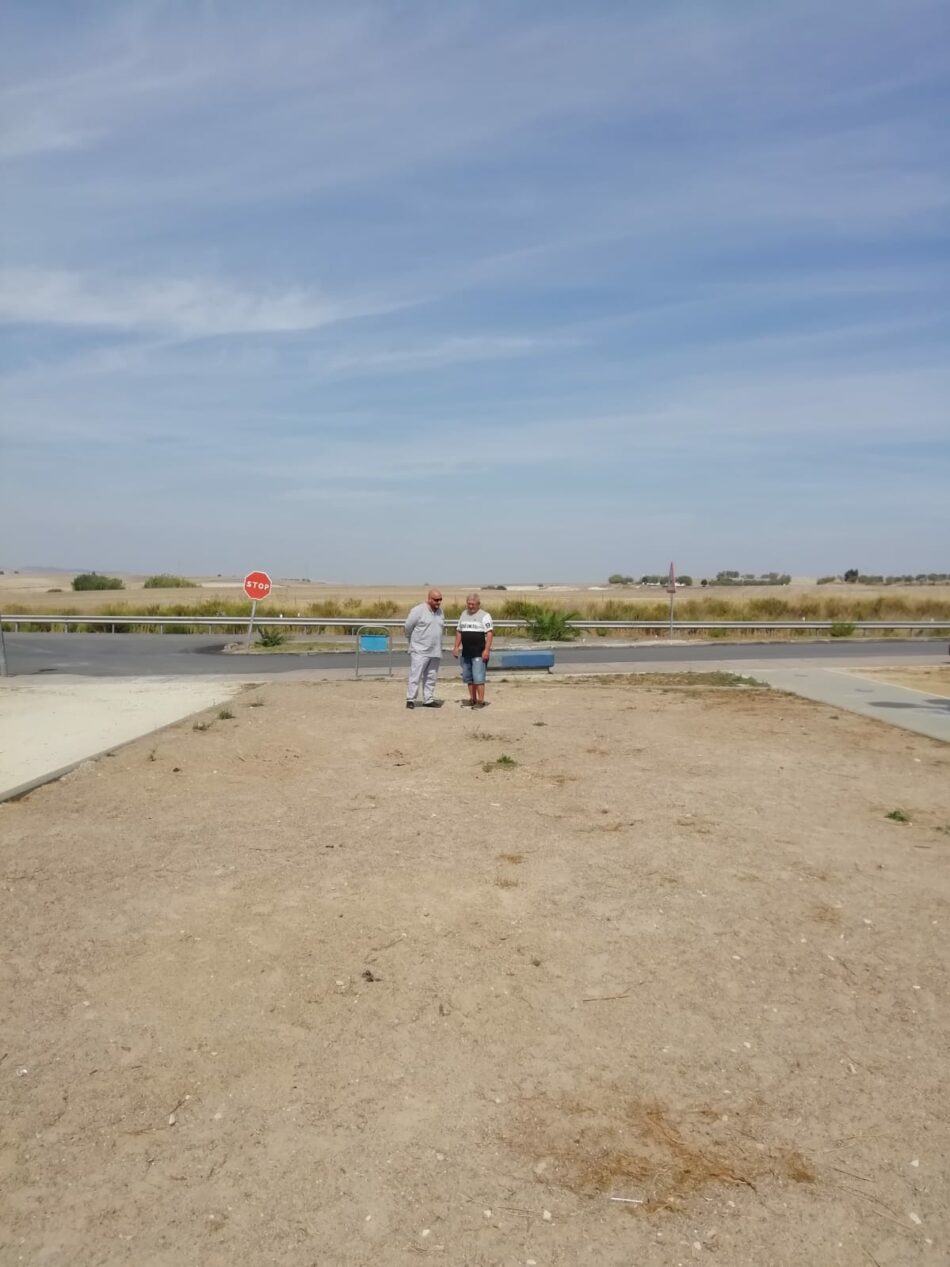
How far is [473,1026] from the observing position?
Result: 189 inches

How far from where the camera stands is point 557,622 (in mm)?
32031

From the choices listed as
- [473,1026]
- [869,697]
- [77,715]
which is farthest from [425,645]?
[473,1026]

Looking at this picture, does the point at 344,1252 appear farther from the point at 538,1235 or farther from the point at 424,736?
the point at 424,736

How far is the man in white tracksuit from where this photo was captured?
14672 millimetres

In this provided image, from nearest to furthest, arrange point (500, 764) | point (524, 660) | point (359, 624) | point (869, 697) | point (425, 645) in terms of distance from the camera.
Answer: point (500, 764)
point (425, 645)
point (869, 697)
point (524, 660)
point (359, 624)

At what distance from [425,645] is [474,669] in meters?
0.78

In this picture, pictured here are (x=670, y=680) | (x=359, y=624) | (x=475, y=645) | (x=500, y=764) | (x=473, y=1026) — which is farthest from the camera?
(x=359, y=624)

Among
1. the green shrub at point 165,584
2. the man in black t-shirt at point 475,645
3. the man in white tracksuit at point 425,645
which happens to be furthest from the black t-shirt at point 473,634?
the green shrub at point 165,584

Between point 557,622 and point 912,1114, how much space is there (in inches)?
1103

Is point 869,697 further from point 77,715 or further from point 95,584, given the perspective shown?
point 95,584

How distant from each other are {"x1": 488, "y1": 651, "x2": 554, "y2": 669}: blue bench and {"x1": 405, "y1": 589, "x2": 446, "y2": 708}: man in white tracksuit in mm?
5341

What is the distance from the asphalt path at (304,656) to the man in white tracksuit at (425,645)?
6.36 meters

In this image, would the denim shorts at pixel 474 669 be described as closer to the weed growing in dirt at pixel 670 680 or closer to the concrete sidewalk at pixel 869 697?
the weed growing in dirt at pixel 670 680

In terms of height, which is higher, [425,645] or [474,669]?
[425,645]
